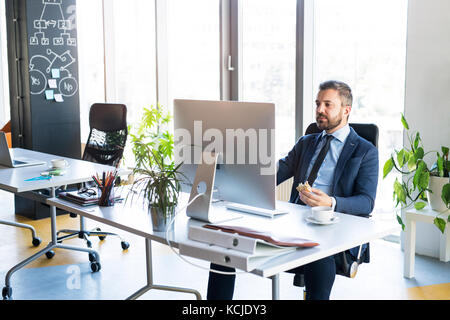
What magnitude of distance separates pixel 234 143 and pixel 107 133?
235cm

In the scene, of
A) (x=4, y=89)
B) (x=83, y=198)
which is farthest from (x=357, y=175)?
(x=4, y=89)

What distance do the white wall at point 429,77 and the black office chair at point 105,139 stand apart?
2.21 meters

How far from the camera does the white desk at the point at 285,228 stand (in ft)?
6.58

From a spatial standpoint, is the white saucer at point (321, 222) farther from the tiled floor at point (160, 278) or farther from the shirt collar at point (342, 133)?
the tiled floor at point (160, 278)

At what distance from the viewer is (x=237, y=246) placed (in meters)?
1.98

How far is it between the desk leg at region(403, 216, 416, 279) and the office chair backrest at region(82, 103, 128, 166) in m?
2.18

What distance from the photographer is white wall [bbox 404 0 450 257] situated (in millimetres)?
4066

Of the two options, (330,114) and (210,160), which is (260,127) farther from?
(330,114)

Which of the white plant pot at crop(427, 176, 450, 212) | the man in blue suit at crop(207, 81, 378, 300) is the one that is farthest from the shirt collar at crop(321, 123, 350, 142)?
the white plant pot at crop(427, 176, 450, 212)

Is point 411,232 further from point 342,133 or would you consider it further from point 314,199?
point 314,199

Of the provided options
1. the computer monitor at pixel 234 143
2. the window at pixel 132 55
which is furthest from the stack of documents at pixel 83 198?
the window at pixel 132 55

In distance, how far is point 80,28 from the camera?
21.8ft
